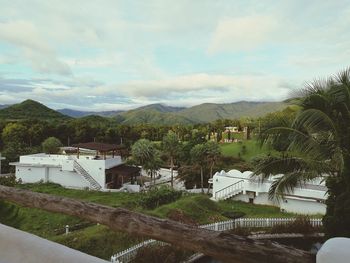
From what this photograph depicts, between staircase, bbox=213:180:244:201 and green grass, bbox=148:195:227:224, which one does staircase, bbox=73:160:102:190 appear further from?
green grass, bbox=148:195:227:224

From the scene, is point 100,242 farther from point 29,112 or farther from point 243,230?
point 29,112

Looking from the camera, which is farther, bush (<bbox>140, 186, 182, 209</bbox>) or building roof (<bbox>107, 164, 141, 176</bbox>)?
building roof (<bbox>107, 164, 141, 176</bbox>)

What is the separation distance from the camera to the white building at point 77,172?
89.7 feet

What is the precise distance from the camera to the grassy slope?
10562mm

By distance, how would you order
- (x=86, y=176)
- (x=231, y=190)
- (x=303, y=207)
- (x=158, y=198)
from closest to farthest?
(x=158, y=198)
(x=303, y=207)
(x=231, y=190)
(x=86, y=176)

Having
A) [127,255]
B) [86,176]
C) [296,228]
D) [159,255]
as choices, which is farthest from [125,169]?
[159,255]

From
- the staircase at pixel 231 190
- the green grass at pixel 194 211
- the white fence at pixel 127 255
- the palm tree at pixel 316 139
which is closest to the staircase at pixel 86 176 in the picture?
the staircase at pixel 231 190

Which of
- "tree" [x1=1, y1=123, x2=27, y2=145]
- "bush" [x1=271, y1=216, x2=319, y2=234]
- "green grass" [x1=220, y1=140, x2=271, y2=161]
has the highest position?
"tree" [x1=1, y1=123, x2=27, y2=145]

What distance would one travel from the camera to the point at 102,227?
1230 centimetres

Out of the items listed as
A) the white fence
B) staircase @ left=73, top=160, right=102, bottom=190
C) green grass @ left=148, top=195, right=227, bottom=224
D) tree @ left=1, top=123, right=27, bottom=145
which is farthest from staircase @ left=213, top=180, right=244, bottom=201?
tree @ left=1, top=123, right=27, bottom=145

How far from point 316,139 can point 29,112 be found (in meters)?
100

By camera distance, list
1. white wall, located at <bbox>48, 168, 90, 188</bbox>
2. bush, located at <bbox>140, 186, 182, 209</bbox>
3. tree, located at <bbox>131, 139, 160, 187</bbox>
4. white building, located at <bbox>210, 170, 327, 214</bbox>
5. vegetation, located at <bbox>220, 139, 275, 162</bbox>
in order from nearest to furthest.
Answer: bush, located at <bbox>140, 186, 182, 209</bbox> → white building, located at <bbox>210, 170, 327, 214</bbox> → white wall, located at <bbox>48, 168, 90, 188</bbox> → tree, located at <bbox>131, 139, 160, 187</bbox> → vegetation, located at <bbox>220, 139, 275, 162</bbox>

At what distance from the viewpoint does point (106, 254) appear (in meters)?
10.3

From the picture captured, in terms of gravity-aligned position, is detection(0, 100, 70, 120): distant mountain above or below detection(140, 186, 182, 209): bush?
above
